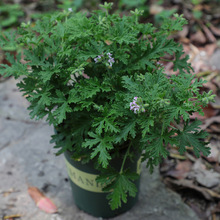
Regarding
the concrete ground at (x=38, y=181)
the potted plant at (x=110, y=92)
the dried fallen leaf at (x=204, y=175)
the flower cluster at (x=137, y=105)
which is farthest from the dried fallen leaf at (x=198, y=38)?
the flower cluster at (x=137, y=105)

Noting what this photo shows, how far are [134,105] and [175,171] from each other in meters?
1.28

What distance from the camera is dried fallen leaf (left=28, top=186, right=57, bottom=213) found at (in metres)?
2.09

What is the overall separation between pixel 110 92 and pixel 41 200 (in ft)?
3.58

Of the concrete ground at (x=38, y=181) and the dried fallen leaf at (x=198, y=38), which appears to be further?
the dried fallen leaf at (x=198, y=38)

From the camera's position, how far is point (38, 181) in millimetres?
2293

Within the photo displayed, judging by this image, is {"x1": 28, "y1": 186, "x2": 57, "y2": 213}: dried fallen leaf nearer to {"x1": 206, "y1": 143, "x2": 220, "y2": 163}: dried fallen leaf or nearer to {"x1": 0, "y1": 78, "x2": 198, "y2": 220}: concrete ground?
{"x1": 0, "y1": 78, "x2": 198, "y2": 220}: concrete ground

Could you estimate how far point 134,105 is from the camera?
1235 mm

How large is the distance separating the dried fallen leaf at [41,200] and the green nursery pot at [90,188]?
0.57 ft

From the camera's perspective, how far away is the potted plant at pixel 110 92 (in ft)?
4.26

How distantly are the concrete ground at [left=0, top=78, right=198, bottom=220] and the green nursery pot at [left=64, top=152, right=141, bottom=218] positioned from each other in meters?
0.08

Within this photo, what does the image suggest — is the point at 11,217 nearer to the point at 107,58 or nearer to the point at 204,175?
the point at 107,58

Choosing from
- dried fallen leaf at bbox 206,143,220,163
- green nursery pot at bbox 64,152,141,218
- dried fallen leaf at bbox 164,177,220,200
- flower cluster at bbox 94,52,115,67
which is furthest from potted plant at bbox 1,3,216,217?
dried fallen leaf at bbox 206,143,220,163

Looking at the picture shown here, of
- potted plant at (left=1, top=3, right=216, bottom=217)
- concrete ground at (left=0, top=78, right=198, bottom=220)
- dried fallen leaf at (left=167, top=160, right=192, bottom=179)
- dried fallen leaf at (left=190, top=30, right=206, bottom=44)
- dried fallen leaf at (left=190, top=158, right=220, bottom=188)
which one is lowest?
concrete ground at (left=0, top=78, right=198, bottom=220)

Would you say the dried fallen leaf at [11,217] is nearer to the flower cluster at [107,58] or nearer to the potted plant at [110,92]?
the potted plant at [110,92]
